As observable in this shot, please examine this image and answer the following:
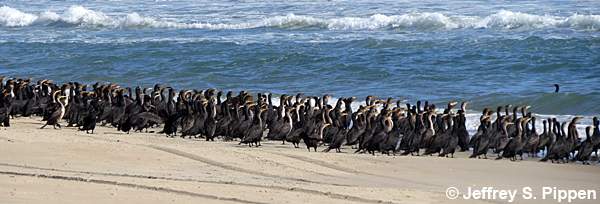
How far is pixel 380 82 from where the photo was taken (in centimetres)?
3036

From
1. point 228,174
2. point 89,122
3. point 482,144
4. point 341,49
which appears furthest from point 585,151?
point 341,49

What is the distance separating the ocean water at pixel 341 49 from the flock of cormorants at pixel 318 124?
2.45 metres

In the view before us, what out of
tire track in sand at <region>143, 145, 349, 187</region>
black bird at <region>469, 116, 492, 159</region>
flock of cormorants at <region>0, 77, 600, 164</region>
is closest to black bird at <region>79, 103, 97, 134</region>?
flock of cormorants at <region>0, 77, 600, 164</region>

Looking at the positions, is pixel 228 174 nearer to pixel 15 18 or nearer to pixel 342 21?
pixel 342 21

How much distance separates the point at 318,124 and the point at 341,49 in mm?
17837

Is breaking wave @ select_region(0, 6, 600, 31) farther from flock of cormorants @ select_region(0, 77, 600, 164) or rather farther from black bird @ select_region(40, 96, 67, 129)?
black bird @ select_region(40, 96, 67, 129)

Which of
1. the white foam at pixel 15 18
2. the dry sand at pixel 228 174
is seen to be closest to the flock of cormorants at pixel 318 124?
the dry sand at pixel 228 174

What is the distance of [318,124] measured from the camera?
66.3ft

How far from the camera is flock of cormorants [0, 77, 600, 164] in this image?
19.0 metres

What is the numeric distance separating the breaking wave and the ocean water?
0.06 meters

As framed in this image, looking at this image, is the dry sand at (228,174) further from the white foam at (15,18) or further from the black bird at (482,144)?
the white foam at (15,18)

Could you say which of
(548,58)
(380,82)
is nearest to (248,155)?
(380,82)

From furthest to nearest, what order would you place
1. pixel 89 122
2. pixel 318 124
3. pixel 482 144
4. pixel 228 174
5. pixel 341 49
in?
pixel 341 49 → pixel 89 122 → pixel 318 124 → pixel 482 144 → pixel 228 174

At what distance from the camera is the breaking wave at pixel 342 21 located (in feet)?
136
